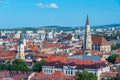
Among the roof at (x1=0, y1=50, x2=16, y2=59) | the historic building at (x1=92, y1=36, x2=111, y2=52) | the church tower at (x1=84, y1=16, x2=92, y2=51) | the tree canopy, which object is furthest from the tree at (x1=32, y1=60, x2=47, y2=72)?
the historic building at (x1=92, y1=36, x2=111, y2=52)

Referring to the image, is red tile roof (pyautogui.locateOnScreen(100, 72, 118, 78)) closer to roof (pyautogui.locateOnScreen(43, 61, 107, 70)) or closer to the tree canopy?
roof (pyautogui.locateOnScreen(43, 61, 107, 70))

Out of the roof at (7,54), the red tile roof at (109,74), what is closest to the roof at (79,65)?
the red tile roof at (109,74)

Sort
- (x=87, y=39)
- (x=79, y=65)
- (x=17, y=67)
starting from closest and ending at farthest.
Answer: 1. (x=79, y=65)
2. (x=17, y=67)
3. (x=87, y=39)

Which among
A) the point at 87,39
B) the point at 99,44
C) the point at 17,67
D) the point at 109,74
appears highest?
the point at 87,39

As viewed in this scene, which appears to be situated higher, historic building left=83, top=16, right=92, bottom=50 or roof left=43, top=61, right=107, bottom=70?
historic building left=83, top=16, right=92, bottom=50

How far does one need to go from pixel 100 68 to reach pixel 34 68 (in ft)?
12.9

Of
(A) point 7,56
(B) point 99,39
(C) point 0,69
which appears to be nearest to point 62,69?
(C) point 0,69

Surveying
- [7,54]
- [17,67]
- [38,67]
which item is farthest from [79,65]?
[7,54]

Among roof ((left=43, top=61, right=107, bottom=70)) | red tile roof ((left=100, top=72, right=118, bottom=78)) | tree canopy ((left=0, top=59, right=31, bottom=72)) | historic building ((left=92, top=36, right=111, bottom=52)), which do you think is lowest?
red tile roof ((left=100, top=72, right=118, bottom=78))

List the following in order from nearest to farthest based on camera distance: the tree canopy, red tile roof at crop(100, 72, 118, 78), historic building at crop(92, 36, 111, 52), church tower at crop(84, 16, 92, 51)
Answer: red tile roof at crop(100, 72, 118, 78), the tree canopy, church tower at crop(84, 16, 92, 51), historic building at crop(92, 36, 111, 52)

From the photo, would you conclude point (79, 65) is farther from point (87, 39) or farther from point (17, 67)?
point (87, 39)

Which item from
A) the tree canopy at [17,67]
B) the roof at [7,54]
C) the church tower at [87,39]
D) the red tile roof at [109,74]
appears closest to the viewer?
the red tile roof at [109,74]

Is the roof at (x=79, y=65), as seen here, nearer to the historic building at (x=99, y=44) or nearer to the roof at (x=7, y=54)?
the roof at (x=7, y=54)

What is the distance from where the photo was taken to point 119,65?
21297mm
